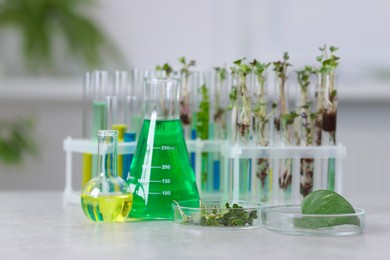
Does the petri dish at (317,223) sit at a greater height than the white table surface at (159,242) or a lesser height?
greater

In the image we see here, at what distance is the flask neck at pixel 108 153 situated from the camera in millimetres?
1540

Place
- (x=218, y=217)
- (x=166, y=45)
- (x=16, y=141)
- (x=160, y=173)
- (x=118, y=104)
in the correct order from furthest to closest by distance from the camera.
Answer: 1. (x=166, y=45)
2. (x=16, y=141)
3. (x=118, y=104)
4. (x=160, y=173)
5. (x=218, y=217)

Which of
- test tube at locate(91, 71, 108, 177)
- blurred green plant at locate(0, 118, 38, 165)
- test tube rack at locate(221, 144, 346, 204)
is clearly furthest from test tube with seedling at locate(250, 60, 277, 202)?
blurred green plant at locate(0, 118, 38, 165)

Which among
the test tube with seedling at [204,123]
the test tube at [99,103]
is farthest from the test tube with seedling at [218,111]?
the test tube at [99,103]

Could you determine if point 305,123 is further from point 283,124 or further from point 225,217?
point 225,217

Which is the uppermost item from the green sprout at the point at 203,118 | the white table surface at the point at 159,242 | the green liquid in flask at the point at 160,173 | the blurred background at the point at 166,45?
the blurred background at the point at 166,45

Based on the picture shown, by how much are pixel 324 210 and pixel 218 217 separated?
19 cm

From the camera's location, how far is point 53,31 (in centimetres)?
352

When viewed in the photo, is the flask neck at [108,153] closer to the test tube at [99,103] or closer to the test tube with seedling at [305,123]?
the test tube at [99,103]

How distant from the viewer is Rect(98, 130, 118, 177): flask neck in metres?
1.54

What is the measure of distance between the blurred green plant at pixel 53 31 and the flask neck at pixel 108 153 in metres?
1.96

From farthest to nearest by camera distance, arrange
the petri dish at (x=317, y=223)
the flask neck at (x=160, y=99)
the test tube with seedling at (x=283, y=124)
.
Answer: the test tube with seedling at (x=283, y=124), the flask neck at (x=160, y=99), the petri dish at (x=317, y=223)

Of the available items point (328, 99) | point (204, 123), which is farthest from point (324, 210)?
point (204, 123)

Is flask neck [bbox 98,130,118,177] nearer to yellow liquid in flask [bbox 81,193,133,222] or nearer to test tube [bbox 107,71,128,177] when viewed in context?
yellow liquid in flask [bbox 81,193,133,222]
